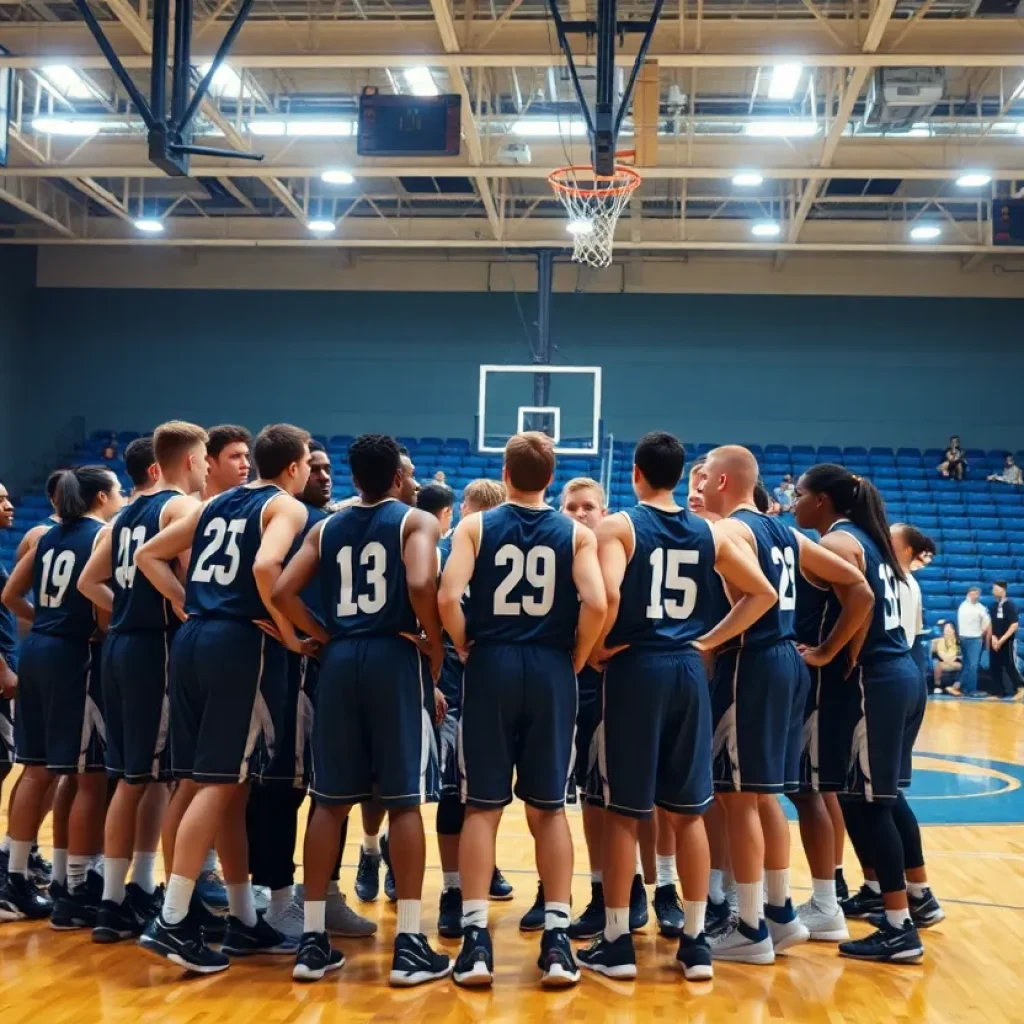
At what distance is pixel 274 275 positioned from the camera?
25719 mm

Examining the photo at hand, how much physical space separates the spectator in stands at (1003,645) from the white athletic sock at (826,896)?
14.3 meters

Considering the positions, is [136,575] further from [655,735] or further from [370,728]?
[655,735]

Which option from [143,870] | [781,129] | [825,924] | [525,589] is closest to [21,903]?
[143,870]

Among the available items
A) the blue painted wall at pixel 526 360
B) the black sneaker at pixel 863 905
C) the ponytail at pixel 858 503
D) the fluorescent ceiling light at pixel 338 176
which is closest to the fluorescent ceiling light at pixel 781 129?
the fluorescent ceiling light at pixel 338 176

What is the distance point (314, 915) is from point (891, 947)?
8.11 feet

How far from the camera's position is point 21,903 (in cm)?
565

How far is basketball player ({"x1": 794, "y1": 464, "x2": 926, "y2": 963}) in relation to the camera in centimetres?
→ 536

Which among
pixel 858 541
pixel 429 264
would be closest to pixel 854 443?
pixel 429 264

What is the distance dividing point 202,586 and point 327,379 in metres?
20.7

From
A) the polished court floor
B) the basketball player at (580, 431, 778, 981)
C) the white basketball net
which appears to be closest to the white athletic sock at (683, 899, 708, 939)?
the basketball player at (580, 431, 778, 981)

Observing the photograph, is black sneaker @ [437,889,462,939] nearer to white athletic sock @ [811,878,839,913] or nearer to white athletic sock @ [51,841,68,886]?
white athletic sock @ [811,878,839,913]

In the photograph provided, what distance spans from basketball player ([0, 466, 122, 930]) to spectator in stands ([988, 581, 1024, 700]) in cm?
1596

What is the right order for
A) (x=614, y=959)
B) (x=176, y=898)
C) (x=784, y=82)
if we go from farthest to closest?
(x=784, y=82) → (x=614, y=959) → (x=176, y=898)

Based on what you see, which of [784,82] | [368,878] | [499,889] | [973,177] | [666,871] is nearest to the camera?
[666,871]
